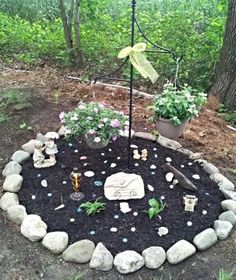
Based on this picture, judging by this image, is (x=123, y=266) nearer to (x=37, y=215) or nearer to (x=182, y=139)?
(x=37, y=215)

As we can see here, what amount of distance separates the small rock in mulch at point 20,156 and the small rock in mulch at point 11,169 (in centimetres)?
7

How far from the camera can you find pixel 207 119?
176 inches

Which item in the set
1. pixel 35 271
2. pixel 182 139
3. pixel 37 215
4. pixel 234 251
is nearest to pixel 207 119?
pixel 182 139

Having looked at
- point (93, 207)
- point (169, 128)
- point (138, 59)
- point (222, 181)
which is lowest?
point (222, 181)

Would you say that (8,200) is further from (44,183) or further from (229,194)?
(229,194)

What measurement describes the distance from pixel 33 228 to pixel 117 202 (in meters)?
0.66

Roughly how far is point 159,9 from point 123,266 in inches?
→ 238

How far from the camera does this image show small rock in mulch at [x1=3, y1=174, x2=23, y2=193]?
130 inches

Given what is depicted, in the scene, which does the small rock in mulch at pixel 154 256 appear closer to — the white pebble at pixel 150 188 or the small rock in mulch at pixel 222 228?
the small rock in mulch at pixel 222 228

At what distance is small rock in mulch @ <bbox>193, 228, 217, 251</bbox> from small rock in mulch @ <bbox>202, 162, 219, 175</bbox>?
74 cm

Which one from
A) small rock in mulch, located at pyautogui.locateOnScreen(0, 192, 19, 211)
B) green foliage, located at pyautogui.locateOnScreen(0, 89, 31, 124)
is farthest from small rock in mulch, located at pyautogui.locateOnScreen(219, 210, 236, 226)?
green foliage, located at pyautogui.locateOnScreen(0, 89, 31, 124)

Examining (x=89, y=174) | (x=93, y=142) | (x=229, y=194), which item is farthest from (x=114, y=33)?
(x=229, y=194)

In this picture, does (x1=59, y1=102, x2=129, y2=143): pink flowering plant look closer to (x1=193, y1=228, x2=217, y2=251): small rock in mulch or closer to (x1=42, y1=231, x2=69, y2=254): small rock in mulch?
(x1=42, y1=231, x2=69, y2=254): small rock in mulch

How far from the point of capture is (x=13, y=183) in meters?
3.32
